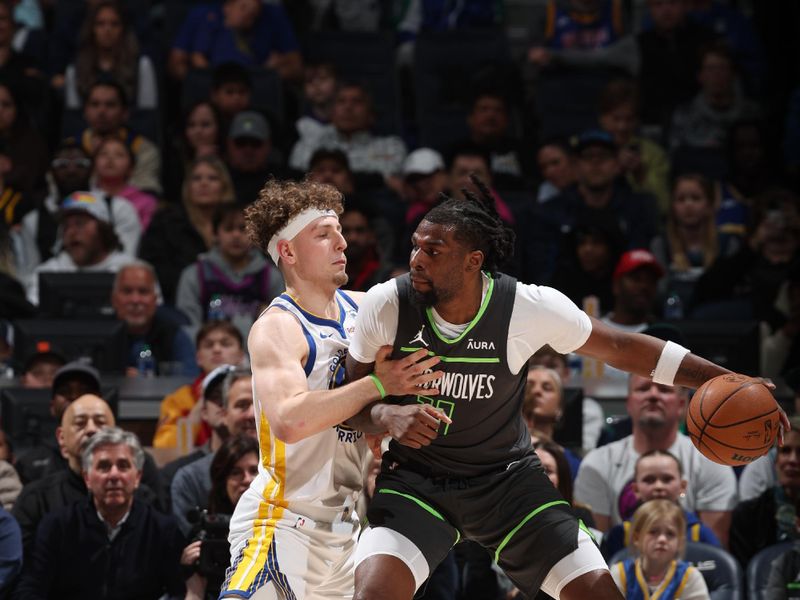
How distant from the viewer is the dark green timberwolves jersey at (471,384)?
4812 mm

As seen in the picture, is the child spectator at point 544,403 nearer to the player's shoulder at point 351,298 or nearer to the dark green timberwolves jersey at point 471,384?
the player's shoulder at point 351,298

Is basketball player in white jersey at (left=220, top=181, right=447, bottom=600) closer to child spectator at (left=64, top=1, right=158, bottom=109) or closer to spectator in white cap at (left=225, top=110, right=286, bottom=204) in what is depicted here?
spectator in white cap at (left=225, top=110, right=286, bottom=204)

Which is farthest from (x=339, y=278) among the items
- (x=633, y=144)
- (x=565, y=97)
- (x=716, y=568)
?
(x=565, y=97)

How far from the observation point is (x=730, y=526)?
24.0 ft

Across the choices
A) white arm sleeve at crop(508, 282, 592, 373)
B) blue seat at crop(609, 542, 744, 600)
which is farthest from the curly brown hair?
blue seat at crop(609, 542, 744, 600)

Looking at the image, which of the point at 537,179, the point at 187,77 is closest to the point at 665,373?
the point at 537,179

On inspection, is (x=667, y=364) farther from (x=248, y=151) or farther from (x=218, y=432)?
A: (x=248, y=151)

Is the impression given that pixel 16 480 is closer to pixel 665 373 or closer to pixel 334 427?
pixel 334 427

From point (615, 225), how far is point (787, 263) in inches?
50.7

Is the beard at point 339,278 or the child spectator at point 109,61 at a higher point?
the child spectator at point 109,61

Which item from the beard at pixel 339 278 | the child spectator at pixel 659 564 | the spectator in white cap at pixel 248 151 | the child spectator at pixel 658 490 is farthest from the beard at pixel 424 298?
the spectator in white cap at pixel 248 151

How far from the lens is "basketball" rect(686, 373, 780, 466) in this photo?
4.81 m

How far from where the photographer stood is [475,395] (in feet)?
15.9

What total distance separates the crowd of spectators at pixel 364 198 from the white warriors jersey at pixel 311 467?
142 centimetres
